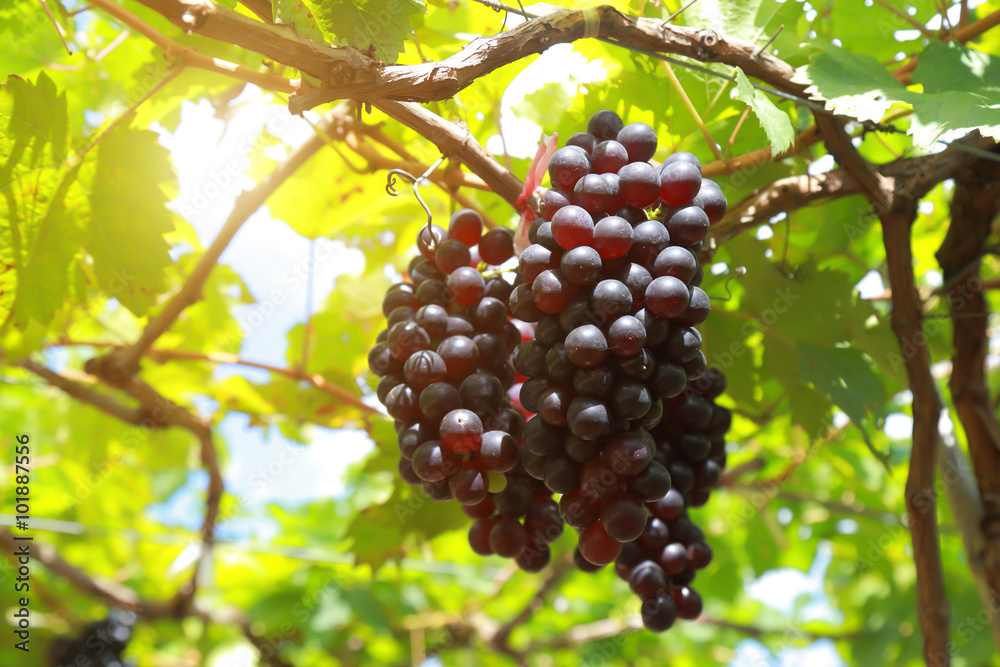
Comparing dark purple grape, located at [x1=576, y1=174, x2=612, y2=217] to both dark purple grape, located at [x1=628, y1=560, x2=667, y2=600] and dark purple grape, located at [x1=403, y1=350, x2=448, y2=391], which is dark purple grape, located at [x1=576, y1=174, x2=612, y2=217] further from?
dark purple grape, located at [x1=628, y1=560, x2=667, y2=600]

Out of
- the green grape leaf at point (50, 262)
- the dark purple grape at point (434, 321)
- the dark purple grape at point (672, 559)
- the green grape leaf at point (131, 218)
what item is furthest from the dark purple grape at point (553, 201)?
the green grape leaf at point (50, 262)

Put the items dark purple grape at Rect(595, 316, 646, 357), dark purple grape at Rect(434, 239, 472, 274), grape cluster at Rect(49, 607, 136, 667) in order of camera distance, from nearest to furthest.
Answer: dark purple grape at Rect(595, 316, 646, 357)
dark purple grape at Rect(434, 239, 472, 274)
grape cluster at Rect(49, 607, 136, 667)

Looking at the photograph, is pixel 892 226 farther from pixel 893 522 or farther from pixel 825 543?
pixel 825 543

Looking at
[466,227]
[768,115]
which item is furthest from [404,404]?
[768,115]

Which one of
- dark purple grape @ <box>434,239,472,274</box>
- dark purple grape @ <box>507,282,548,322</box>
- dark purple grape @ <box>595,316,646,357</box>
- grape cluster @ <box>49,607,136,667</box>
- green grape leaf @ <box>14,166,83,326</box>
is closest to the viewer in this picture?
dark purple grape @ <box>595,316,646,357</box>

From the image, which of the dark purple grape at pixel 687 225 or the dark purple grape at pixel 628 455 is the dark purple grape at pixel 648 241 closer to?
the dark purple grape at pixel 687 225

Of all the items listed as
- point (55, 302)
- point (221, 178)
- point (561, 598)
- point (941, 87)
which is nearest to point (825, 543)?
Result: point (561, 598)

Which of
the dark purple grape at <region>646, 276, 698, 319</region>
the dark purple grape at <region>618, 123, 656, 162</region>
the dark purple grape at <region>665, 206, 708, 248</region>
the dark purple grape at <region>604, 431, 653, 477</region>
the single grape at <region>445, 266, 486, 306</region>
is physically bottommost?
the dark purple grape at <region>604, 431, 653, 477</region>

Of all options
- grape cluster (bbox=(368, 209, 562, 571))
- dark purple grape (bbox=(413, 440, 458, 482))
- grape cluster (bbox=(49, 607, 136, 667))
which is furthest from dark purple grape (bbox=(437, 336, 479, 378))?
grape cluster (bbox=(49, 607, 136, 667))
